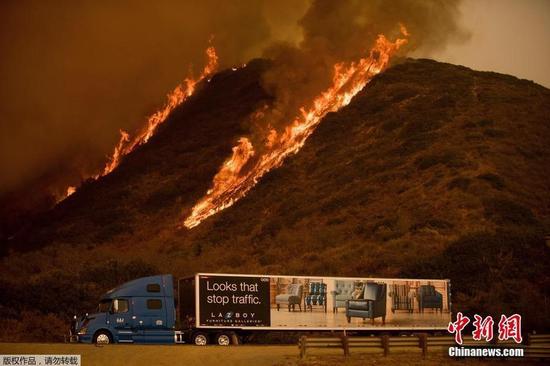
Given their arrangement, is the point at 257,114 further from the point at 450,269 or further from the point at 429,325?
the point at 429,325

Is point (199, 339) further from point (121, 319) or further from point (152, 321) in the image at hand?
point (121, 319)

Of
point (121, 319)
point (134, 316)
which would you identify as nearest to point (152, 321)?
point (134, 316)

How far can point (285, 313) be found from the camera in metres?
43.8

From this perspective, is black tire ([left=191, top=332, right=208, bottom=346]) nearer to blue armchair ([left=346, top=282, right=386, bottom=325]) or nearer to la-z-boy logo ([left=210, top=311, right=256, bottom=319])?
la-z-boy logo ([left=210, top=311, right=256, bottom=319])

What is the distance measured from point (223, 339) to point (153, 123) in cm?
8791

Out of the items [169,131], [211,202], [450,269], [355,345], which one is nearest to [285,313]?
[355,345]

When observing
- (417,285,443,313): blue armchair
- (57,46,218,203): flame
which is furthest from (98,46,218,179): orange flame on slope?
(417,285,443,313): blue armchair

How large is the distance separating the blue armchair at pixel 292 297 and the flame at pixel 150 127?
71708 millimetres

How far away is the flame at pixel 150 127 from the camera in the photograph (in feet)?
380

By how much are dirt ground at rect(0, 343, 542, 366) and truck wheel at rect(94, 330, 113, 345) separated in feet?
13.5

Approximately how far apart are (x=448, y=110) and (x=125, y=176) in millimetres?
42031

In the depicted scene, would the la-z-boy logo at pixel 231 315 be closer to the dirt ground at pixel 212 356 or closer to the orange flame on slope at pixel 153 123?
the dirt ground at pixel 212 356

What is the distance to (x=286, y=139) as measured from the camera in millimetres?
106312

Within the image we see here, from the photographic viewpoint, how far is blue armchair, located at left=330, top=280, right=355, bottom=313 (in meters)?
45.3
